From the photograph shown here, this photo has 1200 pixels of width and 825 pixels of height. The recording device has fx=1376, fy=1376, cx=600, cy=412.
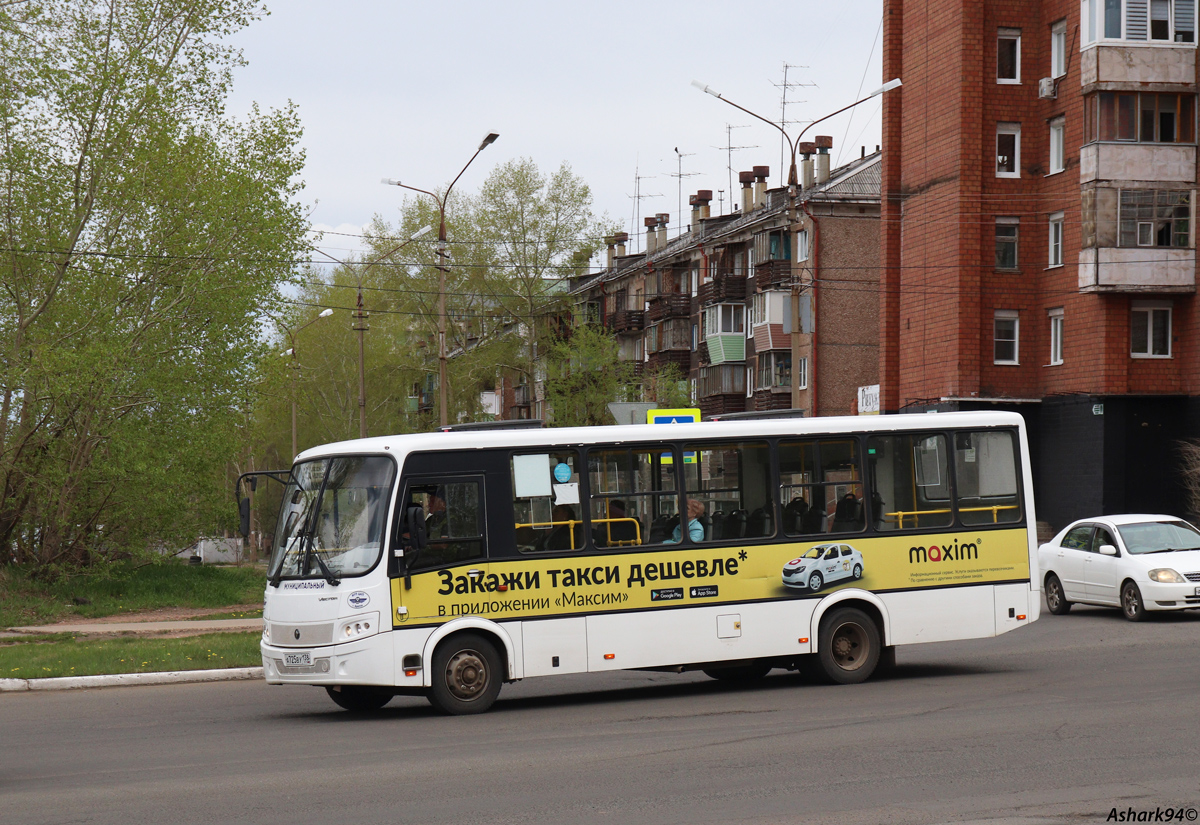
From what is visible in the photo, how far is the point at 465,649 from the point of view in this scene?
42.5 feet

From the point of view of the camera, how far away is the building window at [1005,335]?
4328 cm

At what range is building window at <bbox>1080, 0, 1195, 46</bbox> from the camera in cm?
4031

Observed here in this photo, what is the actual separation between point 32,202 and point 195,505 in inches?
293

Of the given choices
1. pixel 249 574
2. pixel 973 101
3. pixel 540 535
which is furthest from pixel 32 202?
pixel 973 101

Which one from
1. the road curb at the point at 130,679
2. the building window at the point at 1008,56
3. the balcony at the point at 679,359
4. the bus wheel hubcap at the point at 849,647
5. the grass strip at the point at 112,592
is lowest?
the grass strip at the point at 112,592

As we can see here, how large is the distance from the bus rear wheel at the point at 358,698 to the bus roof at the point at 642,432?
2.37 m

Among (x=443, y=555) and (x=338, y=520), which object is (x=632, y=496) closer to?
(x=443, y=555)

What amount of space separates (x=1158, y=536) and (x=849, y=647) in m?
9.11

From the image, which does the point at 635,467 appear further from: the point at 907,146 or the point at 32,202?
the point at 907,146

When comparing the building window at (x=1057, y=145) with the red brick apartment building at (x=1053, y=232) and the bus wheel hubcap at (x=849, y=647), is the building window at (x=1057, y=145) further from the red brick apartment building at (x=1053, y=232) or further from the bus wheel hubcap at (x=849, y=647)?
the bus wheel hubcap at (x=849, y=647)

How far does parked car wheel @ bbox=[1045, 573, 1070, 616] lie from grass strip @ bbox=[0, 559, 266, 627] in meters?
16.7

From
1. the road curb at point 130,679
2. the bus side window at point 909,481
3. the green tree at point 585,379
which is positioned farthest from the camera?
the green tree at point 585,379

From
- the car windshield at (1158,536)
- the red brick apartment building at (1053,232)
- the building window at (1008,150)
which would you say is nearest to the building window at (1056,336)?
the red brick apartment building at (1053,232)

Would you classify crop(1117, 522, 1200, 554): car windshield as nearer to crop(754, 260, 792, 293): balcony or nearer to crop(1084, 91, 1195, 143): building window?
crop(1084, 91, 1195, 143): building window
